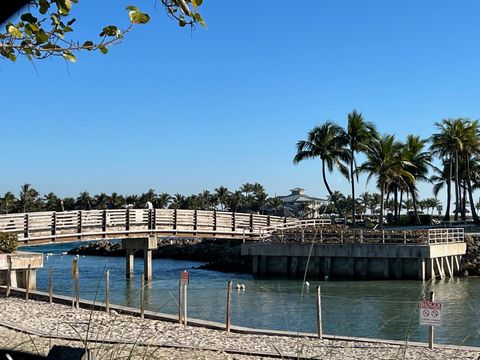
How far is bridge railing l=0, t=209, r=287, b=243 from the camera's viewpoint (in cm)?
3303

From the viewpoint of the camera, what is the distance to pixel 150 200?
132 meters

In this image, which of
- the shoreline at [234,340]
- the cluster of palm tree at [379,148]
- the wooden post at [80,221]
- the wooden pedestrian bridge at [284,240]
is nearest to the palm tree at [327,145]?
the cluster of palm tree at [379,148]

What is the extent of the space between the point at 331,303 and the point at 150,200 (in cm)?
10824

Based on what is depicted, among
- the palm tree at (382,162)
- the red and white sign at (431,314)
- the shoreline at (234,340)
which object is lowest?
the shoreline at (234,340)

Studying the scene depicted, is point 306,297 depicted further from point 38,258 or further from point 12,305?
point 12,305

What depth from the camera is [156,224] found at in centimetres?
4072

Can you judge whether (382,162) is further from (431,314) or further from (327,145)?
(431,314)

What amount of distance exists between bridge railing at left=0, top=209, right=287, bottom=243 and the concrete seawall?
3.23 m

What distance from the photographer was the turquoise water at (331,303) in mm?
18578

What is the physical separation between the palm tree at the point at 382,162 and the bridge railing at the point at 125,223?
12502 millimetres

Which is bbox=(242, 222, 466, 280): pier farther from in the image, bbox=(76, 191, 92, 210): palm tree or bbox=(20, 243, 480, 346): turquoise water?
bbox=(76, 191, 92, 210): palm tree

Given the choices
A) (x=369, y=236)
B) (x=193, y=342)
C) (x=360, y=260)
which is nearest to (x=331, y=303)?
(x=360, y=260)

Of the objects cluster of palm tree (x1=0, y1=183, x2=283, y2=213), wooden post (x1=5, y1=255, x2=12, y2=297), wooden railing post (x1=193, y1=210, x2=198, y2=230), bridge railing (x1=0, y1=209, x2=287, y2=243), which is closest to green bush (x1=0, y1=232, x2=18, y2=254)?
wooden post (x1=5, y1=255, x2=12, y2=297)

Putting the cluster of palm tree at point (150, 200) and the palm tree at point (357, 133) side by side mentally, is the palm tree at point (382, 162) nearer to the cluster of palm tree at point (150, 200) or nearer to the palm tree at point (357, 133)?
the palm tree at point (357, 133)
